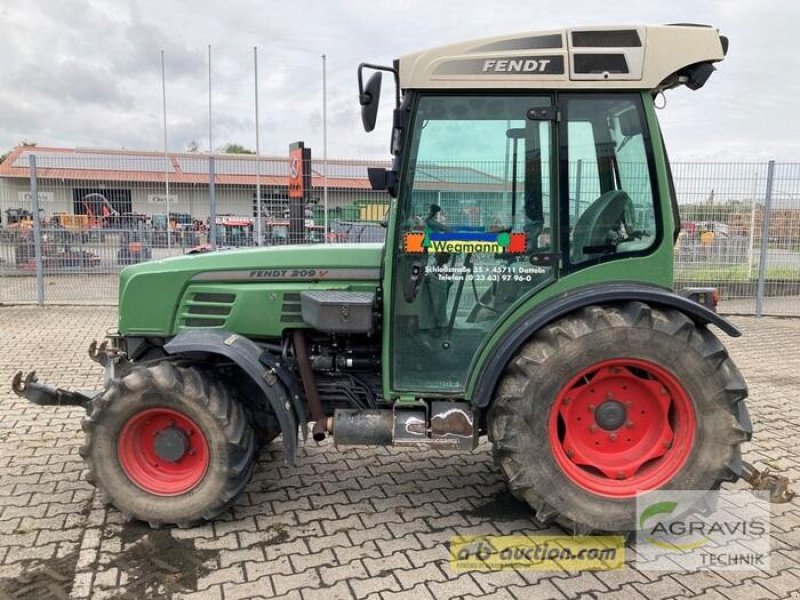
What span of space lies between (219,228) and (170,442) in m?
7.54

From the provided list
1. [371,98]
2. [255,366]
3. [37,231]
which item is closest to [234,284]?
[255,366]

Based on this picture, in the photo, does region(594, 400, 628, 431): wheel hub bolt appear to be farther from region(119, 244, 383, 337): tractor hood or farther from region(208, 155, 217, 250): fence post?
region(208, 155, 217, 250): fence post

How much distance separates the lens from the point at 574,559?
3.21m

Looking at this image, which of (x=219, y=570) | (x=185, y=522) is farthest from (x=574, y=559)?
(x=185, y=522)

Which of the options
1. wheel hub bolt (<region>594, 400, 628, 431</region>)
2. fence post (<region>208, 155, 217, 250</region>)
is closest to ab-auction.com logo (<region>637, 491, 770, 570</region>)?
wheel hub bolt (<region>594, 400, 628, 431</region>)

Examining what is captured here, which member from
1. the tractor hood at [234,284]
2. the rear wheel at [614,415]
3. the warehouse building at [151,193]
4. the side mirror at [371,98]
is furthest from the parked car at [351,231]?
the rear wheel at [614,415]

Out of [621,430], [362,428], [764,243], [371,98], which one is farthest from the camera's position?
[764,243]

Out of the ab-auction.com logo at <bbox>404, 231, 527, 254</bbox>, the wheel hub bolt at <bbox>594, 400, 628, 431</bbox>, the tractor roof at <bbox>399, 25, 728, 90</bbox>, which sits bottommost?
the wheel hub bolt at <bbox>594, 400, 628, 431</bbox>

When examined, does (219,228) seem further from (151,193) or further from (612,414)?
(612,414)

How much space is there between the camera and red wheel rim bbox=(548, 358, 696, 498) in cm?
329

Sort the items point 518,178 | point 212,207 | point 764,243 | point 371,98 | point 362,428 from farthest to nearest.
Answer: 1. point 212,207
2. point 764,243
3. point 362,428
4. point 518,178
5. point 371,98

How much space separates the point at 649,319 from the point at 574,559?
50.1 inches

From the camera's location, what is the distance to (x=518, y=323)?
3.32 m

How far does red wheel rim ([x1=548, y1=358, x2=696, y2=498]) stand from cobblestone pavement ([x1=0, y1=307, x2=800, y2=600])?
462 mm
